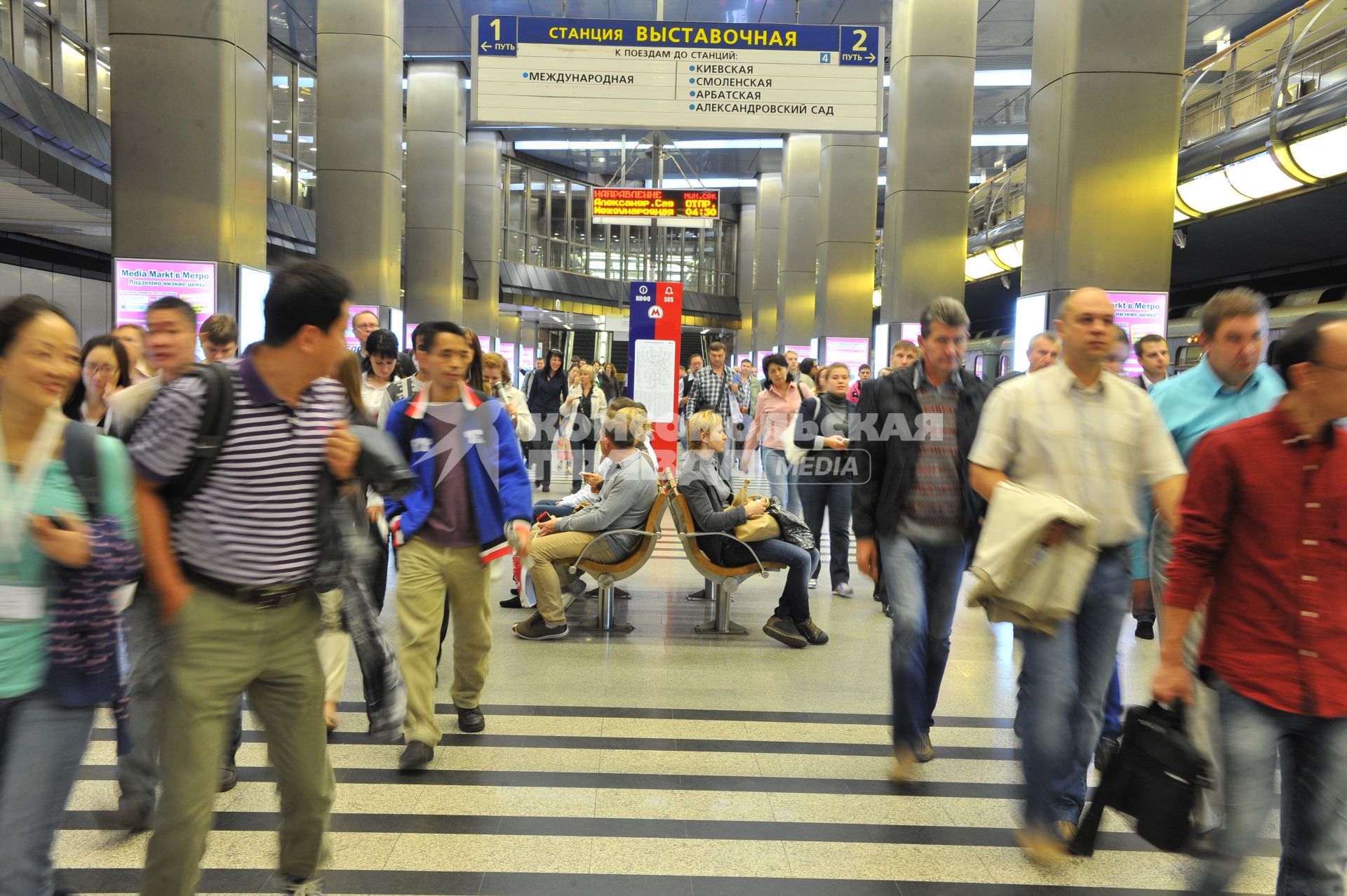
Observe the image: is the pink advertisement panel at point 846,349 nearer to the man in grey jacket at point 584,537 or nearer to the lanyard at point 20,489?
the man in grey jacket at point 584,537

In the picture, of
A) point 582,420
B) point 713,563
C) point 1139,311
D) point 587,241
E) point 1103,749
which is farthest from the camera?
point 587,241

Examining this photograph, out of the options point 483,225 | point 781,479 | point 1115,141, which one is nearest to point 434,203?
point 483,225

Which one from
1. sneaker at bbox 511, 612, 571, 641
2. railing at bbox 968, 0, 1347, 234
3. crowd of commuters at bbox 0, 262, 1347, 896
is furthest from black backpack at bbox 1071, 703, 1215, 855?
railing at bbox 968, 0, 1347, 234

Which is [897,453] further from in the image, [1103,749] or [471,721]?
[471,721]

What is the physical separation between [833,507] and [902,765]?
4.00 m

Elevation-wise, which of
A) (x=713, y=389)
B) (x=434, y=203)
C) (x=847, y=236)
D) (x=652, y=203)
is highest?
(x=434, y=203)

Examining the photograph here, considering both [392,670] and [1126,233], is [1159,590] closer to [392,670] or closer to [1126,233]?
[392,670]

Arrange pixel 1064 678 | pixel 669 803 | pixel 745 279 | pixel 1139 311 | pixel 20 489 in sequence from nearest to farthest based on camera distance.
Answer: pixel 20 489
pixel 1064 678
pixel 669 803
pixel 1139 311
pixel 745 279

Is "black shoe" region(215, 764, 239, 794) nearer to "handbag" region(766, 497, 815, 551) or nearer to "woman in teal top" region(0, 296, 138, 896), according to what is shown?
"woman in teal top" region(0, 296, 138, 896)

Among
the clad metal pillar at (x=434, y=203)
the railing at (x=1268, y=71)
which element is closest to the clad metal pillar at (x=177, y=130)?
the railing at (x=1268, y=71)

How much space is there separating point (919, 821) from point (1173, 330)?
1474 centimetres

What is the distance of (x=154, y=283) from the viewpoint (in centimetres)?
907

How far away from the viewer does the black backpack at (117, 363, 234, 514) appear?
2.33 m

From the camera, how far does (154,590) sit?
2.32m
